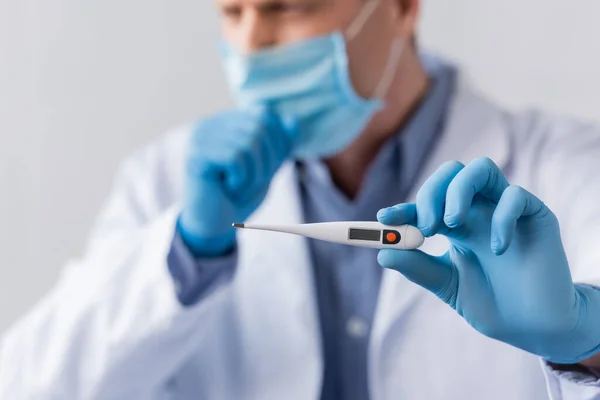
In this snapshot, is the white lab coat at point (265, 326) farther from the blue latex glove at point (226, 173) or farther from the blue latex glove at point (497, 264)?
the blue latex glove at point (497, 264)

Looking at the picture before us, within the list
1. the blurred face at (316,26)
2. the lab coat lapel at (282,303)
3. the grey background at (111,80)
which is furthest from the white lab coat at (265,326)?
the grey background at (111,80)

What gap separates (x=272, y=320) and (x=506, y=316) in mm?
382

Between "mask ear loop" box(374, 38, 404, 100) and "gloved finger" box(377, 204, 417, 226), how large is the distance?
432mm

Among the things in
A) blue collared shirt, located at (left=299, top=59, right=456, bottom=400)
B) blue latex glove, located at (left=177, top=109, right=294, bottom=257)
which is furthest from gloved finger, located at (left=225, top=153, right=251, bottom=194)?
blue collared shirt, located at (left=299, top=59, right=456, bottom=400)

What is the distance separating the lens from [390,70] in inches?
34.6

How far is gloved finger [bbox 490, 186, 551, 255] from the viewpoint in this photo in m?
0.42

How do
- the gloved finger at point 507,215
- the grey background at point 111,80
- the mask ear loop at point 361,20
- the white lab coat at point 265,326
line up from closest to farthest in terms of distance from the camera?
the gloved finger at point 507,215 < the white lab coat at point 265,326 < the mask ear loop at point 361,20 < the grey background at point 111,80

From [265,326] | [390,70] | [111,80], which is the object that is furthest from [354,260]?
[111,80]

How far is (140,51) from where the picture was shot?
111cm

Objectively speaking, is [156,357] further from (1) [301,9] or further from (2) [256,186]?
(1) [301,9]

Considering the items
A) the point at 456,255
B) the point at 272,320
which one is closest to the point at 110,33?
the point at 272,320

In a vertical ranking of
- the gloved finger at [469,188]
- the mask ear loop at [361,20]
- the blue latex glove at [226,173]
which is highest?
the mask ear loop at [361,20]

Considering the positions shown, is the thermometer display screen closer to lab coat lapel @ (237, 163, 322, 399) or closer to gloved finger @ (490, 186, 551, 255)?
gloved finger @ (490, 186, 551, 255)

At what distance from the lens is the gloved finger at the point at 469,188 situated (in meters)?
0.43
